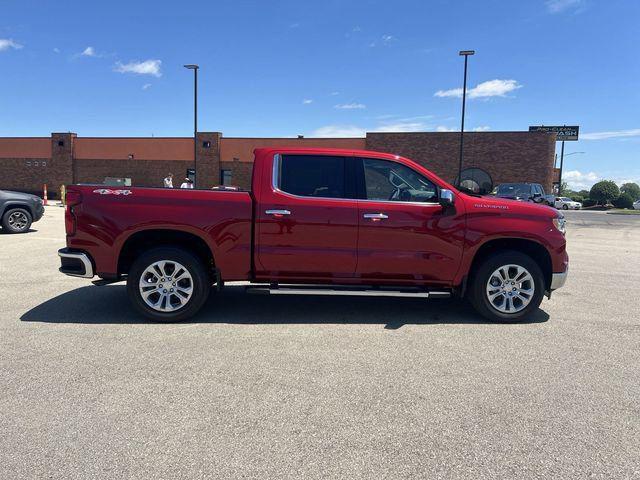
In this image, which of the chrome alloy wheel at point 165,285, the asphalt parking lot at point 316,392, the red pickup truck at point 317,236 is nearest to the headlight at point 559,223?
the red pickup truck at point 317,236

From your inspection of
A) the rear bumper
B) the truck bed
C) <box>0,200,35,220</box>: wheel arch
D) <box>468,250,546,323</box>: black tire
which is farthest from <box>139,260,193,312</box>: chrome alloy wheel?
<box>0,200,35,220</box>: wheel arch

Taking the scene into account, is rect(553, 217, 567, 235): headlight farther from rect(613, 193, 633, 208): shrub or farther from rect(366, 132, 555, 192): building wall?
rect(613, 193, 633, 208): shrub

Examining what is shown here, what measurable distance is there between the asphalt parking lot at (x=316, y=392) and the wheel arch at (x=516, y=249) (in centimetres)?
61

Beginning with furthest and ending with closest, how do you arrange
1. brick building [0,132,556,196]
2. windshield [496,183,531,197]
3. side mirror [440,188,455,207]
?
1. brick building [0,132,556,196]
2. windshield [496,183,531,197]
3. side mirror [440,188,455,207]

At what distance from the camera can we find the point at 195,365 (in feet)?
13.2

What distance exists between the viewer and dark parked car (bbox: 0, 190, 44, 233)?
492 inches

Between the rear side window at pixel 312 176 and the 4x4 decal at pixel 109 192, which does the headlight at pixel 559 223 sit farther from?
the 4x4 decal at pixel 109 192

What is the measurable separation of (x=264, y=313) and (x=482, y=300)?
8.47 ft

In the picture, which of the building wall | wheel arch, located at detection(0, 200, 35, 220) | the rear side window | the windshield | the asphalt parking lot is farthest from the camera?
the building wall

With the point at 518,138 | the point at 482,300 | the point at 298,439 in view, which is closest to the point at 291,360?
the point at 298,439

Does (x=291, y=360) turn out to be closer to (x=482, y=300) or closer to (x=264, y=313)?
(x=264, y=313)

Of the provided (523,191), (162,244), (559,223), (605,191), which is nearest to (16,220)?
(162,244)

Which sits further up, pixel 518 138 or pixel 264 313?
pixel 518 138

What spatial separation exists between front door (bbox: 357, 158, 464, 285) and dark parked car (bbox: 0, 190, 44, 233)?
1132 cm
